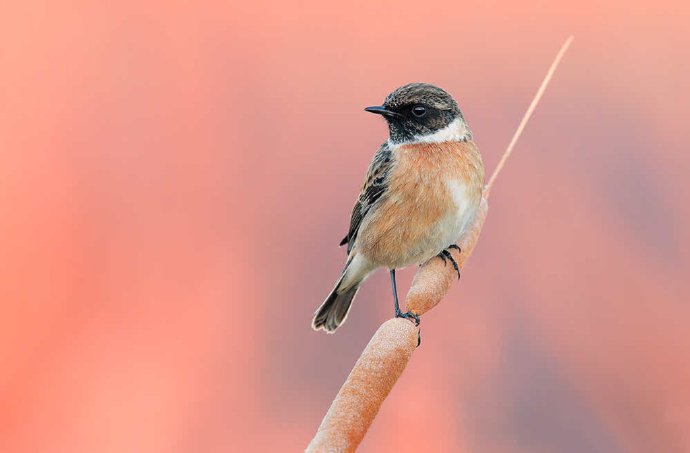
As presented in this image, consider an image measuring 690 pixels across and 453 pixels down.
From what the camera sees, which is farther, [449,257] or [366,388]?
[449,257]

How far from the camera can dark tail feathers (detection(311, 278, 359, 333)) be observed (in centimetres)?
266

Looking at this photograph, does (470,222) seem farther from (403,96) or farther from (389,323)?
(389,323)

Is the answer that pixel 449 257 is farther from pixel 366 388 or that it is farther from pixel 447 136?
pixel 366 388

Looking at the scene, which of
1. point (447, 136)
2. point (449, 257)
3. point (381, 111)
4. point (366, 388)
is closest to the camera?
point (366, 388)

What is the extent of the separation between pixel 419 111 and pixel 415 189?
0.85 feet

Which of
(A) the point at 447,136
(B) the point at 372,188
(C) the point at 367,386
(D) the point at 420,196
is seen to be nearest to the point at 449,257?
(D) the point at 420,196

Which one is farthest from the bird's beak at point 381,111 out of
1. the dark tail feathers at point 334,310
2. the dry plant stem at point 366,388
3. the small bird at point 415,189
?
the dry plant stem at point 366,388

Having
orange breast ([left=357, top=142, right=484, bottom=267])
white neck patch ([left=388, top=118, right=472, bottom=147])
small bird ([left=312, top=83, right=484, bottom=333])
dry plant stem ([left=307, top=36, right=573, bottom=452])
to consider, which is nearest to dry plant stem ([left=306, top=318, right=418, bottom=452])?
dry plant stem ([left=307, top=36, right=573, bottom=452])

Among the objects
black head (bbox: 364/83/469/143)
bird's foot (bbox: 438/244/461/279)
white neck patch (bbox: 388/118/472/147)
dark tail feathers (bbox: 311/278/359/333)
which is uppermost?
black head (bbox: 364/83/469/143)

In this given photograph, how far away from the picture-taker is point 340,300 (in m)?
2.73

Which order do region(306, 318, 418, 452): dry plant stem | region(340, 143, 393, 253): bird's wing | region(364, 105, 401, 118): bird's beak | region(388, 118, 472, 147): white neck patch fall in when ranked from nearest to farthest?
region(306, 318, 418, 452): dry plant stem < region(364, 105, 401, 118): bird's beak < region(388, 118, 472, 147): white neck patch < region(340, 143, 393, 253): bird's wing

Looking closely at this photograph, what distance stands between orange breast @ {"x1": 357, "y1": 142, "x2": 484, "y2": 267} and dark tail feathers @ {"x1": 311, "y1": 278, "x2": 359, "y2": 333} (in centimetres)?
20

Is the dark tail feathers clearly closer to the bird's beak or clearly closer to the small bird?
the small bird

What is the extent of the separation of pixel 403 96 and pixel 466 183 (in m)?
0.35
